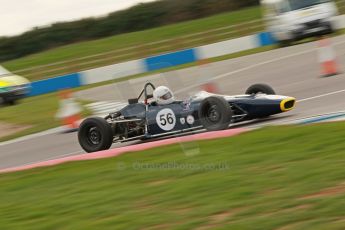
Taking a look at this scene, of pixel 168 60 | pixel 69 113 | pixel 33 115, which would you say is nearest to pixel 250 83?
pixel 69 113

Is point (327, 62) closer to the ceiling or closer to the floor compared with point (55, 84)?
closer to the floor

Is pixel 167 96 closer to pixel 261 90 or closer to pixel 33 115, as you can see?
pixel 261 90

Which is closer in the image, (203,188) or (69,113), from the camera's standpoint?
(203,188)

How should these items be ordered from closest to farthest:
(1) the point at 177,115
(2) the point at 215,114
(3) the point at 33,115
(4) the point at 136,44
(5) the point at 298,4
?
(2) the point at 215,114 → (1) the point at 177,115 → (3) the point at 33,115 → (5) the point at 298,4 → (4) the point at 136,44

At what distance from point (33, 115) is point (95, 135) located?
8829 millimetres

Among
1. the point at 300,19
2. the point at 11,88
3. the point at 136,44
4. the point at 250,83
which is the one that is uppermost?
the point at 136,44

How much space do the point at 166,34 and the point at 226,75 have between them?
23888 millimetres

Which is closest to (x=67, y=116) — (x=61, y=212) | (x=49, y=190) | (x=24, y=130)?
(x=24, y=130)

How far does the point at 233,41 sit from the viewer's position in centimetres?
2956

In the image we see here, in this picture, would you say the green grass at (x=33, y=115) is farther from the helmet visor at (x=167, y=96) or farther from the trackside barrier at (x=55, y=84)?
the helmet visor at (x=167, y=96)

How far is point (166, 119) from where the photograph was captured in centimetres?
1120

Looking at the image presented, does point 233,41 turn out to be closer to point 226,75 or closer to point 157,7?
point 226,75

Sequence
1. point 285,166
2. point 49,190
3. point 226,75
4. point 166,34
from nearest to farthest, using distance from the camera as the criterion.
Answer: point 285,166 < point 49,190 < point 226,75 < point 166,34

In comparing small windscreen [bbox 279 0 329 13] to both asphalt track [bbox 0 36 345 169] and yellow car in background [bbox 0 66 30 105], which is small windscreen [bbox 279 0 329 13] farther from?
yellow car in background [bbox 0 66 30 105]
